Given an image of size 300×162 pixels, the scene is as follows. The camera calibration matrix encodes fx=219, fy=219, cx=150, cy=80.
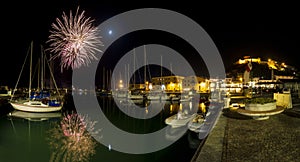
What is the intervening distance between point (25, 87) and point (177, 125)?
7290 centimetres

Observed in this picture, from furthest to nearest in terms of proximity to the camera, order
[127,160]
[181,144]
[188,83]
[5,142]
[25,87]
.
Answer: [188,83]
[25,87]
[5,142]
[181,144]
[127,160]

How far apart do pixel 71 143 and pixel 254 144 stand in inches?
514

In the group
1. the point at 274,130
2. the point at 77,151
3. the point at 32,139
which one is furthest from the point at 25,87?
the point at 274,130

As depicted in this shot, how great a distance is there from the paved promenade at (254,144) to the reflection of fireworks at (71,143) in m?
7.82

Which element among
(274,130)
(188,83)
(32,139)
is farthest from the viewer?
(188,83)

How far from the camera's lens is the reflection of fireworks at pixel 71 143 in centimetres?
1354

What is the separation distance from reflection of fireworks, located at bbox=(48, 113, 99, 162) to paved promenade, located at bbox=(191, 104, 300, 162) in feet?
25.6

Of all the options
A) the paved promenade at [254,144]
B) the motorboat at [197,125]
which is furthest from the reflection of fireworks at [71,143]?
the paved promenade at [254,144]

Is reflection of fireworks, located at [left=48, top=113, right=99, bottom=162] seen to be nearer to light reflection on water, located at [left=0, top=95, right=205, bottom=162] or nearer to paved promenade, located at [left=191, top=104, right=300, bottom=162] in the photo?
light reflection on water, located at [left=0, top=95, right=205, bottom=162]

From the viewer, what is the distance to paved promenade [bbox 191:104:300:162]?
7473 millimetres

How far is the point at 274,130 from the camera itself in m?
11.1

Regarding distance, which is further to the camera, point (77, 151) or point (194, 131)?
point (194, 131)

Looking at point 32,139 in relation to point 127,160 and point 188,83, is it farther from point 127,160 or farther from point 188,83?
point 188,83

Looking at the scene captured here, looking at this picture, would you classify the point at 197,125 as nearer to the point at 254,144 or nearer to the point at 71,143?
the point at 254,144
